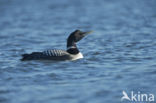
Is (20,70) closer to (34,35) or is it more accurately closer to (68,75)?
(68,75)

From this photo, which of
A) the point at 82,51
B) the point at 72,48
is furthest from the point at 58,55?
the point at 82,51

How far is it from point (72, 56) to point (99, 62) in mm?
759

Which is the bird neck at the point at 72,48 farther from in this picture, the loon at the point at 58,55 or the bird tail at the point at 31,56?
the bird tail at the point at 31,56

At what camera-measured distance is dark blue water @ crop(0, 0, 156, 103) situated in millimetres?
8383

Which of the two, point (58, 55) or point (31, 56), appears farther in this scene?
point (58, 55)

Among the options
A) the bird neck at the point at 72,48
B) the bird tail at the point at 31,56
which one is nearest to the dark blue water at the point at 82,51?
the bird tail at the point at 31,56

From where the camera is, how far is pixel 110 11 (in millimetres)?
24328

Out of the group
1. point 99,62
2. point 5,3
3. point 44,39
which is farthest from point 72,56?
point 5,3

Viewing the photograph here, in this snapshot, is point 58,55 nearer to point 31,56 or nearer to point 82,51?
point 31,56

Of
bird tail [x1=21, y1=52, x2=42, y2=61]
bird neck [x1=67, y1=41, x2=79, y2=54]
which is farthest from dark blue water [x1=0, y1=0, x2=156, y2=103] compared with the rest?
Answer: bird neck [x1=67, y1=41, x2=79, y2=54]

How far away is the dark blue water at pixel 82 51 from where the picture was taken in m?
8.38

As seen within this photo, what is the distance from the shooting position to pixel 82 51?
44.1ft

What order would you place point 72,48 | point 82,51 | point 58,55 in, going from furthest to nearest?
point 82,51, point 72,48, point 58,55

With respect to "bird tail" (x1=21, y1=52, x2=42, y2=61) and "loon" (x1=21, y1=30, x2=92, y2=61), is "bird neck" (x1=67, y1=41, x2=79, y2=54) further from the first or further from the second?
"bird tail" (x1=21, y1=52, x2=42, y2=61)
